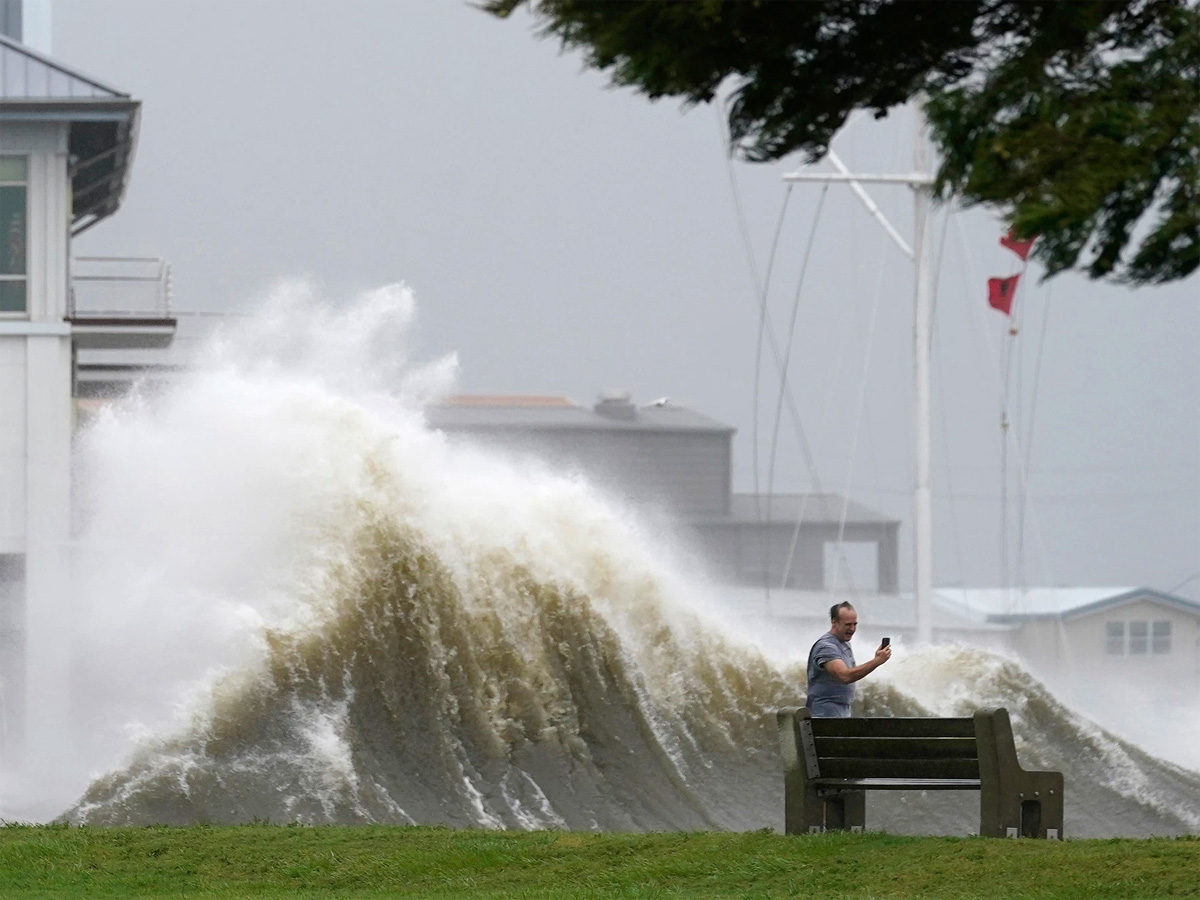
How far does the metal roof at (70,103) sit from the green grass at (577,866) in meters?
21.0

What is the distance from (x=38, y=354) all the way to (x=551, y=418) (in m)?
43.8

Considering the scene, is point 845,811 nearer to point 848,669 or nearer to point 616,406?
point 848,669

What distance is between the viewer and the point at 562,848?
1038cm

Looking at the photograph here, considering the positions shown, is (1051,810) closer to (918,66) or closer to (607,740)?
(918,66)

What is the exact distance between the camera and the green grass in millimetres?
9102

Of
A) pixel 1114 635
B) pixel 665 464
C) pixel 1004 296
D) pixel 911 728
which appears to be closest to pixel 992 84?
pixel 911 728

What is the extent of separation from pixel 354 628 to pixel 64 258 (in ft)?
46.8

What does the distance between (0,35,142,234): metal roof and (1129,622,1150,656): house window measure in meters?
47.4

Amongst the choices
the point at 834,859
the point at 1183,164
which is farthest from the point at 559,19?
the point at 834,859

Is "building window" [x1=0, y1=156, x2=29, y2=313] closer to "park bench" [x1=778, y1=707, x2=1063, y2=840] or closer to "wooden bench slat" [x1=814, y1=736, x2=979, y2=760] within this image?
"park bench" [x1=778, y1=707, x2=1063, y2=840]

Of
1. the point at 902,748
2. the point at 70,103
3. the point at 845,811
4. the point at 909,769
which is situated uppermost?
the point at 70,103

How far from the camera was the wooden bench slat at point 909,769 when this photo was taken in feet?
35.6

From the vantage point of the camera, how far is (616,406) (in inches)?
3046

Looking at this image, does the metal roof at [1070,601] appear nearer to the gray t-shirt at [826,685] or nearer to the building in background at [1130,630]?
the building in background at [1130,630]
